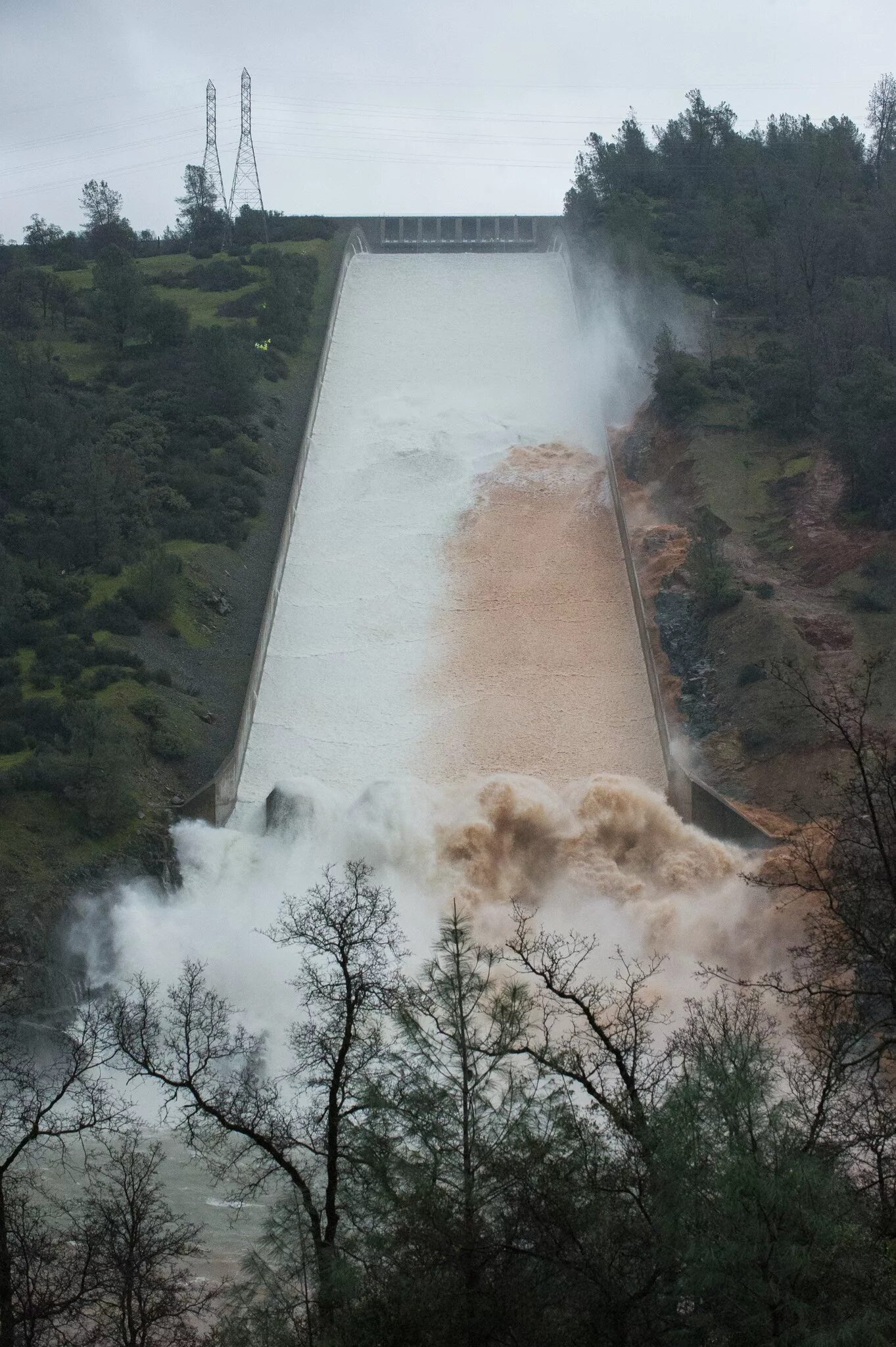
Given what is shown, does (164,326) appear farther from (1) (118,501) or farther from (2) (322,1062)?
(2) (322,1062)

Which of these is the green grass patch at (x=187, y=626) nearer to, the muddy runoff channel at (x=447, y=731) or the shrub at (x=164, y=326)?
the muddy runoff channel at (x=447, y=731)

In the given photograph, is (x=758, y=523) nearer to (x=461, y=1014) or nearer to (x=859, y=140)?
(x=461, y=1014)

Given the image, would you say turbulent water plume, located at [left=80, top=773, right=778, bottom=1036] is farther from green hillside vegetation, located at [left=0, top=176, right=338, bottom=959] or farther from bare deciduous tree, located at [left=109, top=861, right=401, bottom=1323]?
bare deciduous tree, located at [left=109, top=861, right=401, bottom=1323]

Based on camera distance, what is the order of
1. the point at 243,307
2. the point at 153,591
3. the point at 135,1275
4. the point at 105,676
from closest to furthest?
the point at 135,1275
the point at 105,676
the point at 153,591
the point at 243,307

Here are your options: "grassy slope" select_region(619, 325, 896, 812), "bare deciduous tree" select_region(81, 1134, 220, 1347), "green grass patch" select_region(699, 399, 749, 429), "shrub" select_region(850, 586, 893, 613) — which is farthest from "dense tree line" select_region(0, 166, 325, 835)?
"shrub" select_region(850, 586, 893, 613)

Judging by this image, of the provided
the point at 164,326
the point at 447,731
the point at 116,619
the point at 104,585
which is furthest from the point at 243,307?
the point at 447,731
